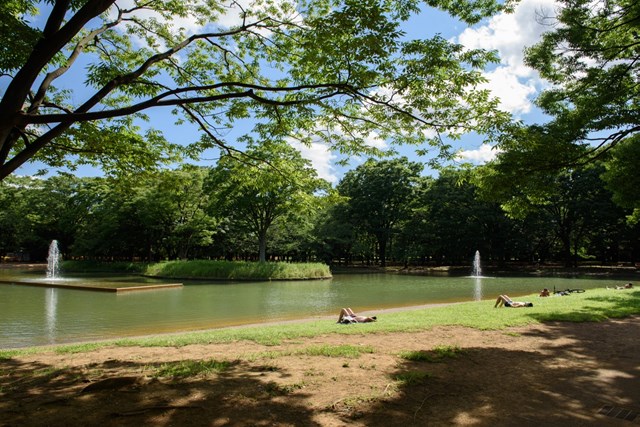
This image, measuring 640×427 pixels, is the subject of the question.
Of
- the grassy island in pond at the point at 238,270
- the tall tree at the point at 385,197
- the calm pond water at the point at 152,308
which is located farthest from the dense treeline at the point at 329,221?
the calm pond water at the point at 152,308

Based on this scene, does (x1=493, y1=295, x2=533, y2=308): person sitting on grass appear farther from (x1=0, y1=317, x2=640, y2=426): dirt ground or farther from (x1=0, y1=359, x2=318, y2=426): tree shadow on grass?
(x1=0, y1=359, x2=318, y2=426): tree shadow on grass

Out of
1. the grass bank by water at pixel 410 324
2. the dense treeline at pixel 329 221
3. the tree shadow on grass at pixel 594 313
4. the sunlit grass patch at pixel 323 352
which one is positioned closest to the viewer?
the sunlit grass patch at pixel 323 352

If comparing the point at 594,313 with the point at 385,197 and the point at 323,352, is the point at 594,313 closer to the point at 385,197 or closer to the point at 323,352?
the point at 323,352

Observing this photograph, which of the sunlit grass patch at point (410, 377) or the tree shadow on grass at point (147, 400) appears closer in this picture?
the tree shadow on grass at point (147, 400)

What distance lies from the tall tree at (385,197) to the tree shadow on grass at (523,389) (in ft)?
130

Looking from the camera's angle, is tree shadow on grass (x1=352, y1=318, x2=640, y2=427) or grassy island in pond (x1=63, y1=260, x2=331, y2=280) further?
grassy island in pond (x1=63, y1=260, x2=331, y2=280)

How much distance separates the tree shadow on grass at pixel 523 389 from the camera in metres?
3.55

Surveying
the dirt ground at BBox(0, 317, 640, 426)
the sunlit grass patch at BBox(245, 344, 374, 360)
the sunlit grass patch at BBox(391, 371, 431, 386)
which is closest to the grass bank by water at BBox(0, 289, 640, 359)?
the dirt ground at BBox(0, 317, 640, 426)

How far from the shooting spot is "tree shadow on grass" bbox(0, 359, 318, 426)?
3.42m

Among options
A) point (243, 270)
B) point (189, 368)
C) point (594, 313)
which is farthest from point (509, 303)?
→ point (243, 270)

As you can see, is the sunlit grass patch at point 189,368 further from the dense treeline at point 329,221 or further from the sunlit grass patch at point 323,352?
the dense treeline at point 329,221

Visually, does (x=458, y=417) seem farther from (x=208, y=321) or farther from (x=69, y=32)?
(x=208, y=321)

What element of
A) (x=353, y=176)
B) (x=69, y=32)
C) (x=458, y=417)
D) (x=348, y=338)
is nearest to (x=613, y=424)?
(x=458, y=417)

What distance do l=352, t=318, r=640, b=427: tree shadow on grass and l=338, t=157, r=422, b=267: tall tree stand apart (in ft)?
130
